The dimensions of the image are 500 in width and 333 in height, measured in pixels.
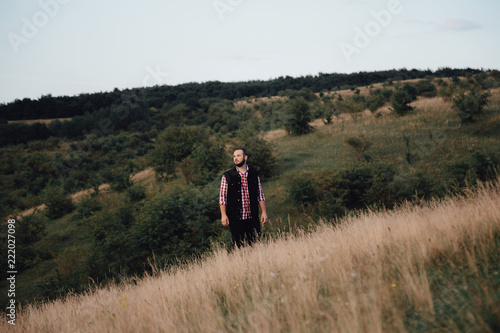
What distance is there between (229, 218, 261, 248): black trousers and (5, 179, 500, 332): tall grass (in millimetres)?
827

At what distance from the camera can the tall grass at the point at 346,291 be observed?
7.61ft

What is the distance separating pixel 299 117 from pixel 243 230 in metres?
24.5

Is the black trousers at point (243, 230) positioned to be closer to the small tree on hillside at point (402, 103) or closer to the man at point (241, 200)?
the man at point (241, 200)

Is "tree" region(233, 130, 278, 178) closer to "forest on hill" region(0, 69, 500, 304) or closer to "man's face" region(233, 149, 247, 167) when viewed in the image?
"forest on hill" region(0, 69, 500, 304)

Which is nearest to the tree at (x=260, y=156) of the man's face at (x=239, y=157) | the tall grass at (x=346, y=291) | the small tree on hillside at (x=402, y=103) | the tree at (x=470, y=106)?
the man's face at (x=239, y=157)

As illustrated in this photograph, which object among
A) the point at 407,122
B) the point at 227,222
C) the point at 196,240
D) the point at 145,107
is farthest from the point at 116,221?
the point at 145,107

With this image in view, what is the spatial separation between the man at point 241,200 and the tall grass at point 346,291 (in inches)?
34.8

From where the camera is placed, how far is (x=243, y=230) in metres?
5.83

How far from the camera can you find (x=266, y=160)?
66.0 feet

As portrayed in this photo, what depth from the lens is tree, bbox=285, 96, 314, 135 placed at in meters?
29.0

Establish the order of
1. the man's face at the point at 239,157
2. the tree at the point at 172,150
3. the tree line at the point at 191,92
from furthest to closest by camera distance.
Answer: the tree line at the point at 191,92 < the tree at the point at 172,150 < the man's face at the point at 239,157

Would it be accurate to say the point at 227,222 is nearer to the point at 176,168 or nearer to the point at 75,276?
the point at 75,276

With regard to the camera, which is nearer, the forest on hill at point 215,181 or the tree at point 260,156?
the forest on hill at point 215,181

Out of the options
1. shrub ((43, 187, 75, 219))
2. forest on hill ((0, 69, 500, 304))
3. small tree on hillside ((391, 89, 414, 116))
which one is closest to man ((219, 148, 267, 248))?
forest on hill ((0, 69, 500, 304))
